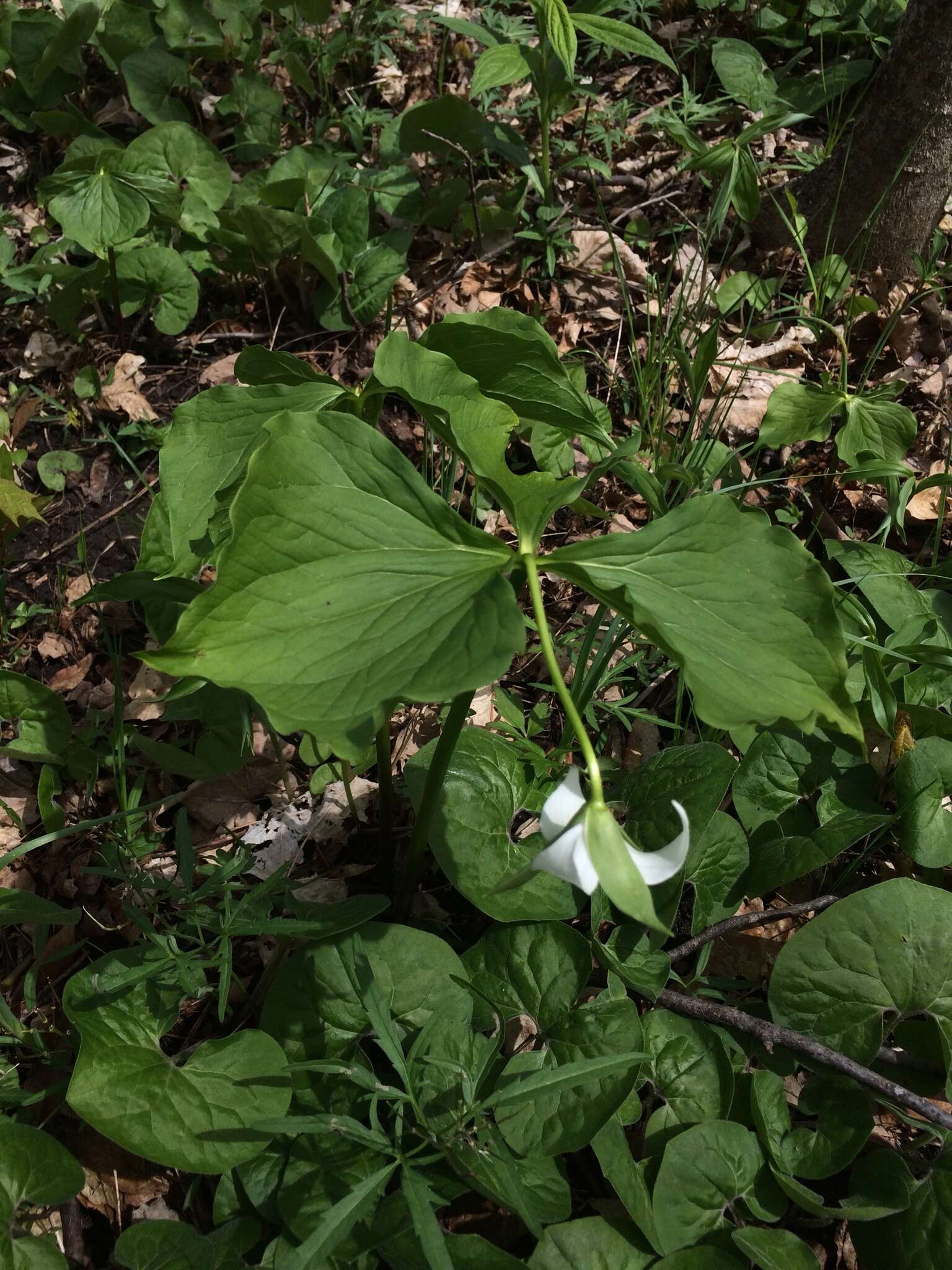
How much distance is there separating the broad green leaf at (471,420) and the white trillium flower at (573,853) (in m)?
0.45

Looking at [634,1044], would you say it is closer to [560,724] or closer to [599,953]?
[599,953]

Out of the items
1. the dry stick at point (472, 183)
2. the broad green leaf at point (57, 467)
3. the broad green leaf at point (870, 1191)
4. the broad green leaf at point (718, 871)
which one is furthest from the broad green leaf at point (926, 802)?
the broad green leaf at point (57, 467)

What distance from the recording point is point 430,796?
150cm

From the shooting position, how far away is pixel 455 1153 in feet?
4.41

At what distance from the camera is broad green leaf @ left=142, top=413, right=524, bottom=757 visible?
1.08 m

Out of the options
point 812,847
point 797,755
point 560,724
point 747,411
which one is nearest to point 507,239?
point 747,411

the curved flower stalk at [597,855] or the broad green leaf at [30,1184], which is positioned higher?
the curved flower stalk at [597,855]

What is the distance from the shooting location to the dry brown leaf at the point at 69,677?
7.68 ft

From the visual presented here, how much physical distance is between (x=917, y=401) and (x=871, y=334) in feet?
0.89

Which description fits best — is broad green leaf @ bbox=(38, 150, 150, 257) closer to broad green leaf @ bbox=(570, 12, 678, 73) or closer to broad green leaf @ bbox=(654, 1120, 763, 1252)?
broad green leaf @ bbox=(570, 12, 678, 73)

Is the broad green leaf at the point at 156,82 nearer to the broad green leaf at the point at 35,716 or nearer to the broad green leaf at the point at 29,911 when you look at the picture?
the broad green leaf at the point at 35,716

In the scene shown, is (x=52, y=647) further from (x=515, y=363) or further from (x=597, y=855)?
(x=597, y=855)

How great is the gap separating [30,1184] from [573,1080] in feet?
2.82

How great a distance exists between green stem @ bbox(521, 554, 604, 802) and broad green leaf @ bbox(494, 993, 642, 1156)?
0.48m
